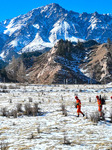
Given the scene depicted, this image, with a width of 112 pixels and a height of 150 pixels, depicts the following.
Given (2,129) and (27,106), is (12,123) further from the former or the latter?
(27,106)

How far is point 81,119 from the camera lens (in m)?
10.3

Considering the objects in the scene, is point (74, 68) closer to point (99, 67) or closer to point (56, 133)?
point (99, 67)

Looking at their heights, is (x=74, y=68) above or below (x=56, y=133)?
above

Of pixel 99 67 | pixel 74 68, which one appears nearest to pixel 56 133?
pixel 74 68

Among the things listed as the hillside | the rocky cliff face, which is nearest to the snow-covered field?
the hillside

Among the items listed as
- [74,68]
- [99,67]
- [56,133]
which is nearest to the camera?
[56,133]

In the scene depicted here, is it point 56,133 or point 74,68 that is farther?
point 74,68

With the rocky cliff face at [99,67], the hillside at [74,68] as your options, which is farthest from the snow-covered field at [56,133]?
the rocky cliff face at [99,67]

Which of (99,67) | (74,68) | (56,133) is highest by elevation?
(99,67)

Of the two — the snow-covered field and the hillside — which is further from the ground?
the hillside

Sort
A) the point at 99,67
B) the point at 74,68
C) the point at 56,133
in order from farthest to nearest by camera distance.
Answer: the point at 74,68 → the point at 99,67 → the point at 56,133

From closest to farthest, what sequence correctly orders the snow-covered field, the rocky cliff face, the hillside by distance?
1. the snow-covered field
2. the hillside
3. the rocky cliff face

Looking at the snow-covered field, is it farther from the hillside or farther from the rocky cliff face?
the rocky cliff face

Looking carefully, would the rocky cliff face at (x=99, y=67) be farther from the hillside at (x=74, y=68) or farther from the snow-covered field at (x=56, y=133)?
the snow-covered field at (x=56, y=133)
